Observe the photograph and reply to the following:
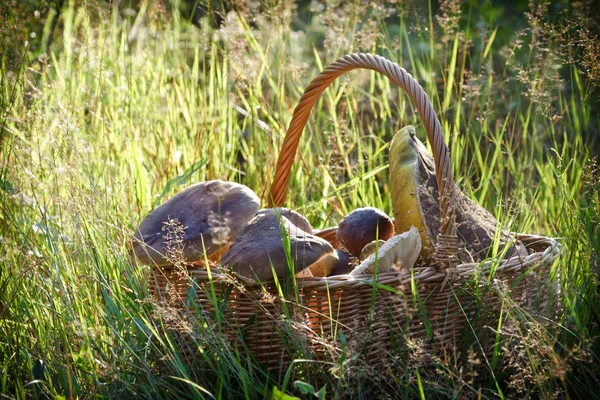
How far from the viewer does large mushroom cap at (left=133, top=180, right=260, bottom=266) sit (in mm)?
1808

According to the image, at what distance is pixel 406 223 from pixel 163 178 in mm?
1241

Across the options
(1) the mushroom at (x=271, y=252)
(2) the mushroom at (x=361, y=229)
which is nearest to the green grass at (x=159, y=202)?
(1) the mushroom at (x=271, y=252)

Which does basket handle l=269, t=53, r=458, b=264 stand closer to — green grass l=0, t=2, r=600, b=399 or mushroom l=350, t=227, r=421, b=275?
mushroom l=350, t=227, r=421, b=275

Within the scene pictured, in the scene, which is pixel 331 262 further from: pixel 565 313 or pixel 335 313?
pixel 565 313

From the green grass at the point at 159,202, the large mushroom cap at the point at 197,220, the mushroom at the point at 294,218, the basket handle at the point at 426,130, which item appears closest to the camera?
the green grass at the point at 159,202

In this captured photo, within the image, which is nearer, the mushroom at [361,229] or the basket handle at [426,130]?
the basket handle at [426,130]

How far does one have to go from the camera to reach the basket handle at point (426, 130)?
5.46ft

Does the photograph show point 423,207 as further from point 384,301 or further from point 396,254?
point 384,301

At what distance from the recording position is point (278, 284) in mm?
1560

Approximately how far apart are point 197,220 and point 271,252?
0.34 meters

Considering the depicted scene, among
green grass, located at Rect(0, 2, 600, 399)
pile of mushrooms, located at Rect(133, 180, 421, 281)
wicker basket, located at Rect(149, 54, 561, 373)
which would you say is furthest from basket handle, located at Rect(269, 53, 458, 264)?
green grass, located at Rect(0, 2, 600, 399)

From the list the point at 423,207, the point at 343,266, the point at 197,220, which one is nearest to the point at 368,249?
the point at 343,266

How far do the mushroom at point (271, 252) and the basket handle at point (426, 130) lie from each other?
118 millimetres

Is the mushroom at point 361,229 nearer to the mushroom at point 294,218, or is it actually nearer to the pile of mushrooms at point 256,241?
the pile of mushrooms at point 256,241
